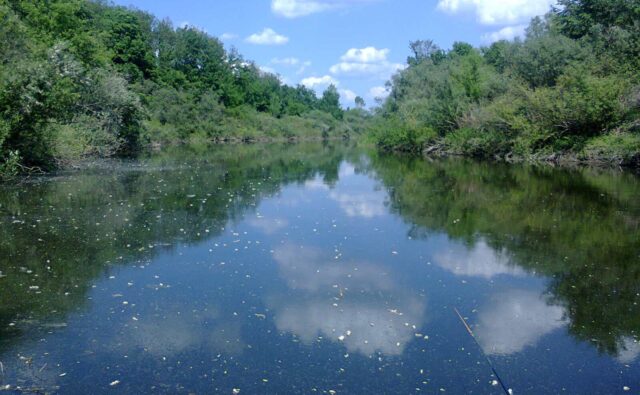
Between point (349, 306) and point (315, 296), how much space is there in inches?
32.7

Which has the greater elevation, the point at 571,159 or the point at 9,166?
the point at 571,159

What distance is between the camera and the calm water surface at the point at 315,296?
7.12 metres

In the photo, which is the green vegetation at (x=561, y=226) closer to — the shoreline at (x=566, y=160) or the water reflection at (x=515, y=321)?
the water reflection at (x=515, y=321)

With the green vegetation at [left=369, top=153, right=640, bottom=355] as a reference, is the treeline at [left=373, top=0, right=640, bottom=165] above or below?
above

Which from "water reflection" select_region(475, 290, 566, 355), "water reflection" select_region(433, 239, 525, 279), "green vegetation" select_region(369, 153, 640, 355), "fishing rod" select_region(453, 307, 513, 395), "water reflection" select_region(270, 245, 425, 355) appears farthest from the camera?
"water reflection" select_region(433, 239, 525, 279)

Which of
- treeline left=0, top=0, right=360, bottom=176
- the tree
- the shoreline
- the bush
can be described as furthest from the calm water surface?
the tree

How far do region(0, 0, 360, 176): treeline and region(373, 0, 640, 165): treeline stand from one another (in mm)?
30676

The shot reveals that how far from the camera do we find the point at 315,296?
1016cm

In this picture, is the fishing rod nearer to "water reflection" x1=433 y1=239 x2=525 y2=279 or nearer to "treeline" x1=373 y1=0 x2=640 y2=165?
"water reflection" x1=433 y1=239 x2=525 y2=279

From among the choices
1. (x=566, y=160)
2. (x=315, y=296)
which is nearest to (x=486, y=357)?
(x=315, y=296)

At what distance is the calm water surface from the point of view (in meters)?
7.12

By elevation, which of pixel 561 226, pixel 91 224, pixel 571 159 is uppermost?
pixel 571 159

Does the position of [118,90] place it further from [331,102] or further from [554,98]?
[331,102]

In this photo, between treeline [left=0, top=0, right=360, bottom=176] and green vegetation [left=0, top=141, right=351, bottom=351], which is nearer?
green vegetation [left=0, top=141, right=351, bottom=351]
